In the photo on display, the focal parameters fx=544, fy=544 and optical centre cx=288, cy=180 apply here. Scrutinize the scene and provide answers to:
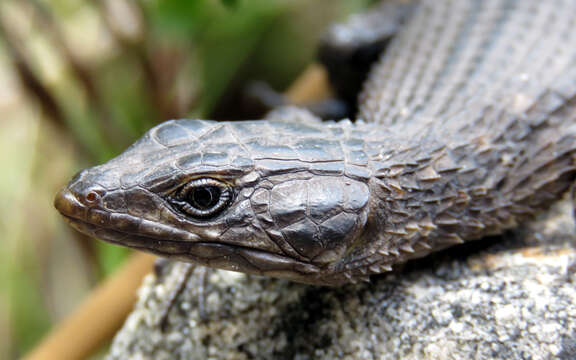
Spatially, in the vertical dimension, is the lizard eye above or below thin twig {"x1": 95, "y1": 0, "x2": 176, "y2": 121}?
above

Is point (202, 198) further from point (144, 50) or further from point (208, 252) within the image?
point (144, 50)

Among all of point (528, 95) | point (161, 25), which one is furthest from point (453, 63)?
point (161, 25)

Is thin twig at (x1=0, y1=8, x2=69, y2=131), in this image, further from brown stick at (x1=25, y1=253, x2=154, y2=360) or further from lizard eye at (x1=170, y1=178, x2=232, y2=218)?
lizard eye at (x1=170, y1=178, x2=232, y2=218)

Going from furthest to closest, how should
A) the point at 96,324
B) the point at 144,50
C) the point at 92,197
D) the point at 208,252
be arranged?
the point at 144,50 < the point at 96,324 < the point at 208,252 < the point at 92,197

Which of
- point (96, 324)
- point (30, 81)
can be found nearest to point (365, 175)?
point (96, 324)

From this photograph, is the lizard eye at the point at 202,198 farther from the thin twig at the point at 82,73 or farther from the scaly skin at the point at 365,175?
the thin twig at the point at 82,73

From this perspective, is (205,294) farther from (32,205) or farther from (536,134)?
(32,205)

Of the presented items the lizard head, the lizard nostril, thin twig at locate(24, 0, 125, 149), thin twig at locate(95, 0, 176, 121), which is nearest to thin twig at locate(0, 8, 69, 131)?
thin twig at locate(24, 0, 125, 149)

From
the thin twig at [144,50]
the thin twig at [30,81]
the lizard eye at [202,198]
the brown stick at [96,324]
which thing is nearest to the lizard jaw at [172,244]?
the lizard eye at [202,198]
